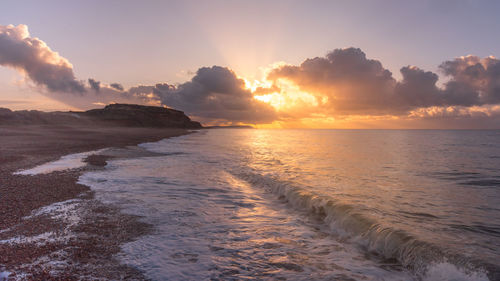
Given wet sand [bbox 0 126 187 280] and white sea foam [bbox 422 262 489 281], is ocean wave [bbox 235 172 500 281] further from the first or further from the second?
wet sand [bbox 0 126 187 280]

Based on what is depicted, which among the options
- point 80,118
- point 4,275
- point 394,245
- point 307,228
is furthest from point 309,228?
point 80,118

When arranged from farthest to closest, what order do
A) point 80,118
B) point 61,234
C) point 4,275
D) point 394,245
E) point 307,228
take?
point 80,118
point 307,228
point 394,245
point 61,234
point 4,275

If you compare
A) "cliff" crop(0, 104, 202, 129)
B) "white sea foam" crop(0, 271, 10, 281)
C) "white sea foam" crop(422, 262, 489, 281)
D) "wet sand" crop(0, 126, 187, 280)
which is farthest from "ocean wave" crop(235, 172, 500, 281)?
"cliff" crop(0, 104, 202, 129)

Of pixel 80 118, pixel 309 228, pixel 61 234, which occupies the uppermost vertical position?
pixel 80 118

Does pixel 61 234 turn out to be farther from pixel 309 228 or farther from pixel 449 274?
pixel 449 274

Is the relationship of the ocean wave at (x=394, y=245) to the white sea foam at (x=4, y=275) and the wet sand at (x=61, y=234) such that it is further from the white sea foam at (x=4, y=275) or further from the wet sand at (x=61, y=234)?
the white sea foam at (x=4, y=275)

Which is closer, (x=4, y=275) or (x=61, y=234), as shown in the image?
(x=4, y=275)

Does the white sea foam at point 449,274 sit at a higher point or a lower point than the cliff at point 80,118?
Answer: lower

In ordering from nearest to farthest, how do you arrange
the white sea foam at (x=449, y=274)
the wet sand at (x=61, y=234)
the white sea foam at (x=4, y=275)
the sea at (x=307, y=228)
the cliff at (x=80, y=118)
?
the white sea foam at (x=4, y=275) → the wet sand at (x=61, y=234) → the white sea foam at (x=449, y=274) → the sea at (x=307, y=228) → the cliff at (x=80, y=118)

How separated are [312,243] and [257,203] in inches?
160

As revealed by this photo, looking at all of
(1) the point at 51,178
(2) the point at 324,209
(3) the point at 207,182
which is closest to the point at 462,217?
(2) the point at 324,209

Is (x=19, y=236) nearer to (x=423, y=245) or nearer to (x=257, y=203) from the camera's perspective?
(x=257, y=203)

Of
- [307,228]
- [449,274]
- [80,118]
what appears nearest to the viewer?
[449,274]

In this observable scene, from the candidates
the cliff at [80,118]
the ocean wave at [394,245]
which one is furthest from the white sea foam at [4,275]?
the cliff at [80,118]
